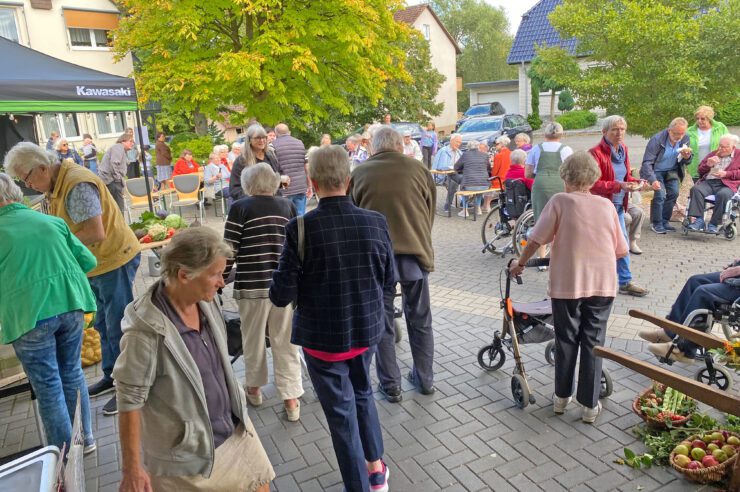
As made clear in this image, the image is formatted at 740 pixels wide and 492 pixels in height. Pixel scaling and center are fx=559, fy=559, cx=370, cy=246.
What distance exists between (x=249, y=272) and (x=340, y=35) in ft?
33.0

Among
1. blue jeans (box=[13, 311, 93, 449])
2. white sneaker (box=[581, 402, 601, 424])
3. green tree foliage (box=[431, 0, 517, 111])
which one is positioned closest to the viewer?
blue jeans (box=[13, 311, 93, 449])

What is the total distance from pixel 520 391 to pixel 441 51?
3754 cm

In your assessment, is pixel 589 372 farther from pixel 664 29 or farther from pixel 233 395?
pixel 664 29

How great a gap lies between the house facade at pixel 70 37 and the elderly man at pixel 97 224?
21.1 m

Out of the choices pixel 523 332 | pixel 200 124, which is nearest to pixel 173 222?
pixel 523 332

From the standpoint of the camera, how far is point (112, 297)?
4367 mm

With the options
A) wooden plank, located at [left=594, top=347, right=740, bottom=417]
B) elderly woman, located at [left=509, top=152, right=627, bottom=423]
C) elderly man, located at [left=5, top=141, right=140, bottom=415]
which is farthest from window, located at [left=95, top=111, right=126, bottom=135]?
wooden plank, located at [left=594, top=347, right=740, bottom=417]

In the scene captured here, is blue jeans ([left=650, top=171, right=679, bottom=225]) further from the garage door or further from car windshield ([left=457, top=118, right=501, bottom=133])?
the garage door

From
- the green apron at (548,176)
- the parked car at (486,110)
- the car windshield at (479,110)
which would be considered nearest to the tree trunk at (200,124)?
the parked car at (486,110)

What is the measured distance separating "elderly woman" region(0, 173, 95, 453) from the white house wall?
3401 cm

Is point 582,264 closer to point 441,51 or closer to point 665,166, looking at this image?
point 665,166

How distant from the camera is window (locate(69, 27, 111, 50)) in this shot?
2497cm

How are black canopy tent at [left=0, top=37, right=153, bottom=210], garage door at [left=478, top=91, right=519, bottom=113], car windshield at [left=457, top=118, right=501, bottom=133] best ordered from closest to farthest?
1. black canopy tent at [left=0, top=37, right=153, bottom=210]
2. car windshield at [left=457, top=118, right=501, bottom=133]
3. garage door at [left=478, top=91, right=519, bottom=113]

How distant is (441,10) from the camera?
5219 cm
